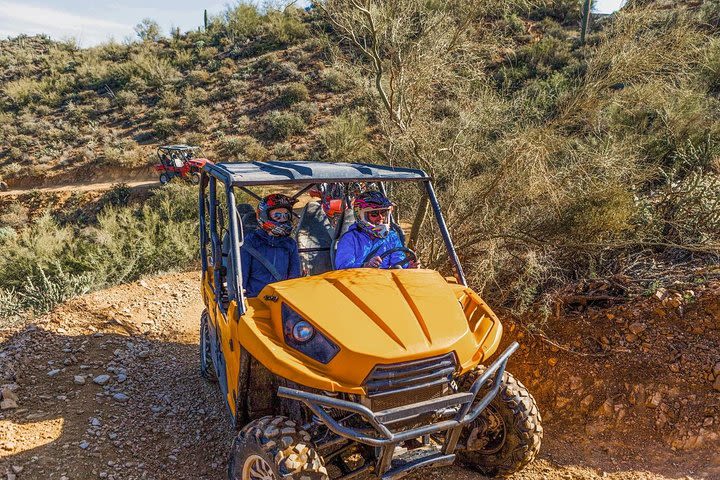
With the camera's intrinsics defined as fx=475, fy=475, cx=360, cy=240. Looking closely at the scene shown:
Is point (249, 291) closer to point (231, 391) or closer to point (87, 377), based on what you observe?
point (231, 391)

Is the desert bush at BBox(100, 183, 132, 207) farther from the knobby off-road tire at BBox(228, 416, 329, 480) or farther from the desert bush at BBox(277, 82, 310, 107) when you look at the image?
the knobby off-road tire at BBox(228, 416, 329, 480)

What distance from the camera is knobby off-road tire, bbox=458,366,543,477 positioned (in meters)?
3.11

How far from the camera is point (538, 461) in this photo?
12.2 ft

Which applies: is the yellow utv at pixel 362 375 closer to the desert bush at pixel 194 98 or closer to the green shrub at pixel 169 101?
the desert bush at pixel 194 98

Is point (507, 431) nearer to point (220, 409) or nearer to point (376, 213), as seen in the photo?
point (376, 213)

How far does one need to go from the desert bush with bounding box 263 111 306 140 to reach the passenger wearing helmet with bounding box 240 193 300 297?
17703 millimetres

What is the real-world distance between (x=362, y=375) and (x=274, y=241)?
6.71 feet

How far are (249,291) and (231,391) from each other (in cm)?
90

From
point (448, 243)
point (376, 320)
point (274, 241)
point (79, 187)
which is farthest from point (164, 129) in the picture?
point (376, 320)

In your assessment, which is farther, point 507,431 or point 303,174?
point 303,174

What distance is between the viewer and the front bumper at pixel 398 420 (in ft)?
7.74

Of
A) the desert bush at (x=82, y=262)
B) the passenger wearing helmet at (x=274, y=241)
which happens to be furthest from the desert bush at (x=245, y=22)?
the passenger wearing helmet at (x=274, y=241)

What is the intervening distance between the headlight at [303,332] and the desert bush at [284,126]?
1935 cm

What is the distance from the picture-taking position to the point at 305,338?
2.64 meters
